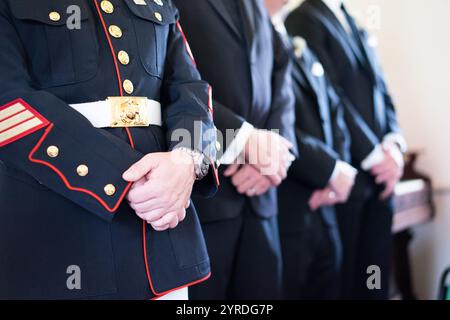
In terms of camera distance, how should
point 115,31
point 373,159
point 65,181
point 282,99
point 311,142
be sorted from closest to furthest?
point 65,181 < point 115,31 < point 282,99 < point 311,142 < point 373,159

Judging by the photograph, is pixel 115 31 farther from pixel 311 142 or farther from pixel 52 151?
pixel 311 142

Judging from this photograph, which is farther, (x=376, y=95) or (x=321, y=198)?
(x=376, y=95)

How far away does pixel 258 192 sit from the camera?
1.26 meters

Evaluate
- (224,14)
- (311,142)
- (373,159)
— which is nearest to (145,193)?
(224,14)

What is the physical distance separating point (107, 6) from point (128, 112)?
18cm

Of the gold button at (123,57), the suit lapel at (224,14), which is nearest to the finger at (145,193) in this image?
the gold button at (123,57)

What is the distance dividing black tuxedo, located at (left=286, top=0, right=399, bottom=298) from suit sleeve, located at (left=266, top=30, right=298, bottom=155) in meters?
0.58

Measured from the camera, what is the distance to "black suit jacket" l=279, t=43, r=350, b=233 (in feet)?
5.15

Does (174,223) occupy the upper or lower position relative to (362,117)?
upper

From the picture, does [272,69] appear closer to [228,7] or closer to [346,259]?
[228,7]

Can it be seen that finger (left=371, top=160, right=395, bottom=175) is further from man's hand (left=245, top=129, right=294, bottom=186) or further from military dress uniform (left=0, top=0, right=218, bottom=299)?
military dress uniform (left=0, top=0, right=218, bottom=299)

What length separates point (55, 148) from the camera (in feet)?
2.52

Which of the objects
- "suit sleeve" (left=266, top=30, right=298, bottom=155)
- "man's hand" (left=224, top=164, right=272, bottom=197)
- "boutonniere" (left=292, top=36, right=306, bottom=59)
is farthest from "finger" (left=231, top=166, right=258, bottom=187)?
"boutonniere" (left=292, top=36, right=306, bottom=59)

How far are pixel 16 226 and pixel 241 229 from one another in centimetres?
58
